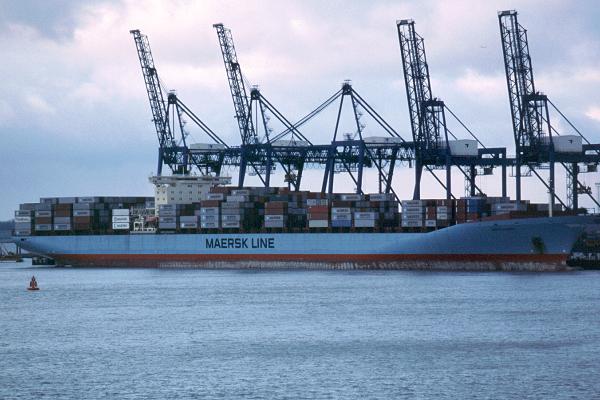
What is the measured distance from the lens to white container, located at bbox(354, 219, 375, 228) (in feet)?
273

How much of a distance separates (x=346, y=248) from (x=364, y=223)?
2501 millimetres

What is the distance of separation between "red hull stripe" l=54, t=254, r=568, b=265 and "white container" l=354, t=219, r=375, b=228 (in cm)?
225

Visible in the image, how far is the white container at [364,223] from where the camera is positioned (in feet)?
273

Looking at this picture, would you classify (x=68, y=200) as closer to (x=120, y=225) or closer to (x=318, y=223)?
(x=120, y=225)

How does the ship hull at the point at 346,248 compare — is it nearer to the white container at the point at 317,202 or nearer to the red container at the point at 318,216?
the red container at the point at 318,216

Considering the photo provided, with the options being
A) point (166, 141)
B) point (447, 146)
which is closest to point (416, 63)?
point (447, 146)

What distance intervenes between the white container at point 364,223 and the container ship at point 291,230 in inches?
2.9

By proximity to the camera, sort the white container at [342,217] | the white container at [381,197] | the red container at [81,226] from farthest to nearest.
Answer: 1. the red container at [81,226]
2. the white container at [381,197]
3. the white container at [342,217]

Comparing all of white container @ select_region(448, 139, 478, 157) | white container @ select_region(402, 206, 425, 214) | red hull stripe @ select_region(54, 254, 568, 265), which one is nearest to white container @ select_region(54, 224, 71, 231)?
red hull stripe @ select_region(54, 254, 568, 265)

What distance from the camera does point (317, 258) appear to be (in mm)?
86062

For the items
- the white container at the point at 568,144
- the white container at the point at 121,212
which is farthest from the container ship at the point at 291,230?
the white container at the point at 568,144

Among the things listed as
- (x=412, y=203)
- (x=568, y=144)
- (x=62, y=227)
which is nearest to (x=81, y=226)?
(x=62, y=227)

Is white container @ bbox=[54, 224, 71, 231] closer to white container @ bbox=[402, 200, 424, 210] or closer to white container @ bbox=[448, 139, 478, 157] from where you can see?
white container @ bbox=[402, 200, 424, 210]

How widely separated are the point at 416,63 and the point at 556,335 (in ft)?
163
